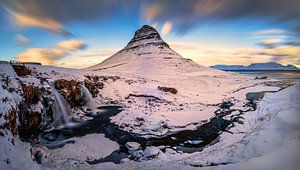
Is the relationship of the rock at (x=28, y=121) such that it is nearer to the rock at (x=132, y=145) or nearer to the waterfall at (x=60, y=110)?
the waterfall at (x=60, y=110)

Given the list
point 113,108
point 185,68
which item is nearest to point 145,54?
point 185,68

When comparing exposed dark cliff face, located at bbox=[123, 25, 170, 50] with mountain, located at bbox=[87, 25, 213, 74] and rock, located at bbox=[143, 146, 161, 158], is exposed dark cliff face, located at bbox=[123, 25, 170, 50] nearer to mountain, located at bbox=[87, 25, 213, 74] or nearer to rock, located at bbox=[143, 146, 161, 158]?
mountain, located at bbox=[87, 25, 213, 74]

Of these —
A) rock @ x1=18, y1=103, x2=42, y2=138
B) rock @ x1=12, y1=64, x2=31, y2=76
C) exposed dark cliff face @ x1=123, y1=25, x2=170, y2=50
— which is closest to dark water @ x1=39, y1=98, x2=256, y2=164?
rock @ x1=18, y1=103, x2=42, y2=138

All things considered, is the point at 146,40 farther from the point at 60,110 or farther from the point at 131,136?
the point at 131,136

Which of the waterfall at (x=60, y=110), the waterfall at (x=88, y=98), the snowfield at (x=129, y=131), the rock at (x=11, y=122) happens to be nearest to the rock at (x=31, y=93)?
the snowfield at (x=129, y=131)

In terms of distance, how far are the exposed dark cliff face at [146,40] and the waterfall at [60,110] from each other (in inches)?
2806

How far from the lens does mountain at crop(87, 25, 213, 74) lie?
5999 centimetres

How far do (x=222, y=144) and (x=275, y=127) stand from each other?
3.19 meters

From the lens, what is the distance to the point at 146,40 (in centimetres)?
9312

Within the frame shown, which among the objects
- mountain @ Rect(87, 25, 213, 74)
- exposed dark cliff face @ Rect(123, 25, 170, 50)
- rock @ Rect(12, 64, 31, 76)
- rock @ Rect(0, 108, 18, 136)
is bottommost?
rock @ Rect(0, 108, 18, 136)

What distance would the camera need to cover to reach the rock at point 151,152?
9461 mm

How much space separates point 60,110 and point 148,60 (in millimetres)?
55500

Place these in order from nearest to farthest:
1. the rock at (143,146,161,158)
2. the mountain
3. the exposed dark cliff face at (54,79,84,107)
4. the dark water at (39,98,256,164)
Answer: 1. the rock at (143,146,161,158)
2. the dark water at (39,98,256,164)
3. the exposed dark cliff face at (54,79,84,107)
4. the mountain

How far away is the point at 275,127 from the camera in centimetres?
1164
